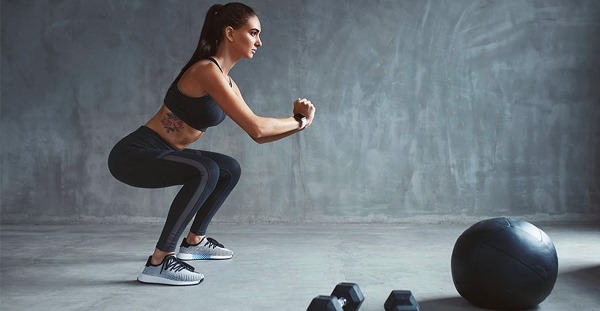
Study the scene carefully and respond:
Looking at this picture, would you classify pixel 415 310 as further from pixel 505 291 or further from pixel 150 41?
pixel 150 41

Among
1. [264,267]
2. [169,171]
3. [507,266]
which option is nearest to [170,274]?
[169,171]

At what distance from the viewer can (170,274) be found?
9.62 ft

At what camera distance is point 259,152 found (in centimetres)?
516

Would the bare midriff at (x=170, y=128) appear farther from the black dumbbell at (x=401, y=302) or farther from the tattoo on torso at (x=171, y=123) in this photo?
the black dumbbell at (x=401, y=302)

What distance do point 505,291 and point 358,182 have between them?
112 inches

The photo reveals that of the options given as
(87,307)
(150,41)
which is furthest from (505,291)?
(150,41)

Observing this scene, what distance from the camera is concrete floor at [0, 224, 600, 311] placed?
263 cm

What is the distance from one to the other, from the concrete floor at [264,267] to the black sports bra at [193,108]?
0.72 metres

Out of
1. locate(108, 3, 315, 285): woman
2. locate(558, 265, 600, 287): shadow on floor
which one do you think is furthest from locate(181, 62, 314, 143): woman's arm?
locate(558, 265, 600, 287): shadow on floor

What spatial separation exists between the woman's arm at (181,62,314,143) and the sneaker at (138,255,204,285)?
25.5 inches

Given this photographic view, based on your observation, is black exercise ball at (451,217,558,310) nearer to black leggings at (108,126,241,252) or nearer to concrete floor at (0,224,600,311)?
concrete floor at (0,224,600,311)

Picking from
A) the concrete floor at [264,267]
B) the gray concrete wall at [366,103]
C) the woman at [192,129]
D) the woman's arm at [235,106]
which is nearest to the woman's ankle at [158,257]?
the woman at [192,129]

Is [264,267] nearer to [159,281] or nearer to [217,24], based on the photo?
[159,281]

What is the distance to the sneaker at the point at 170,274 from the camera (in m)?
2.93
